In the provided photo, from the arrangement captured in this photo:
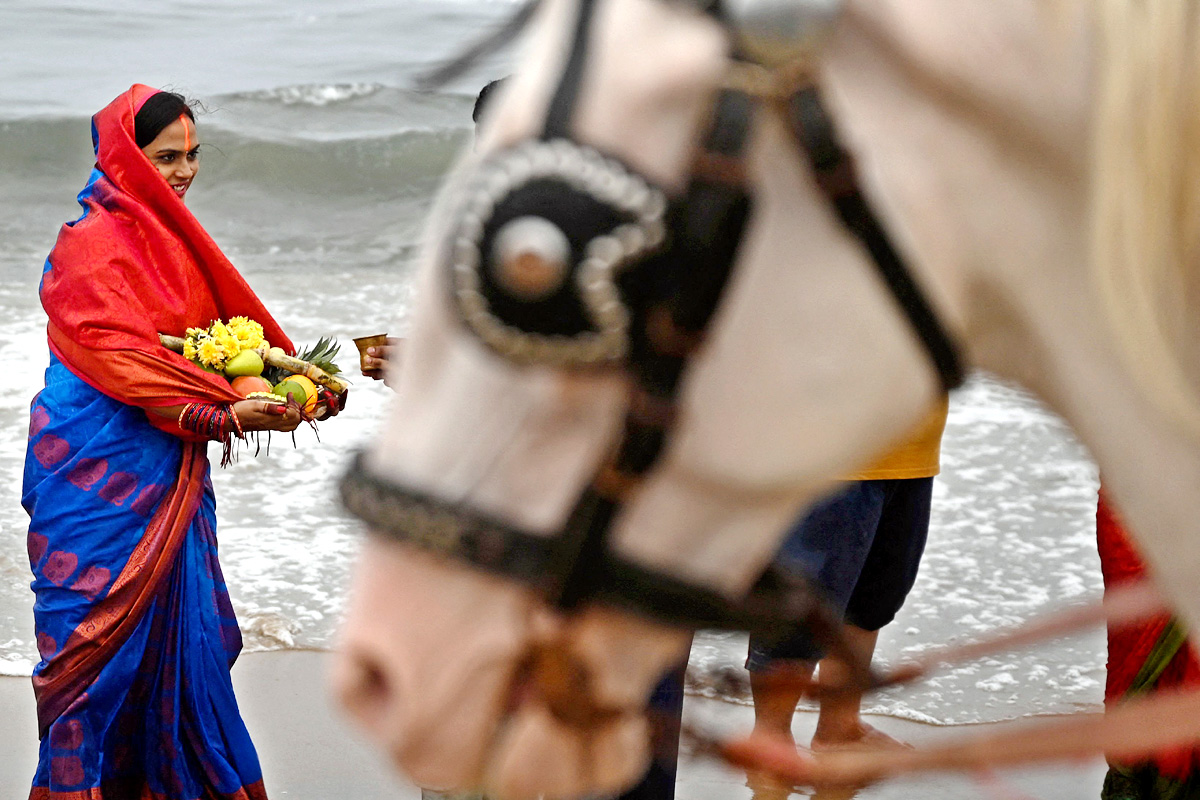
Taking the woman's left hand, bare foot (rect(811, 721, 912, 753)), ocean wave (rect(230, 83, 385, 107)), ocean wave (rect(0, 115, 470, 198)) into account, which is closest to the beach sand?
bare foot (rect(811, 721, 912, 753))

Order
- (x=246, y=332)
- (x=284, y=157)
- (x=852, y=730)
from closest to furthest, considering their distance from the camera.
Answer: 1. (x=246, y=332)
2. (x=852, y=730)
3. (x=284, y=157)

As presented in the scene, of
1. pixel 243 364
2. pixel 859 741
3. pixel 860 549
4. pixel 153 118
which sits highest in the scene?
pixel 153 118

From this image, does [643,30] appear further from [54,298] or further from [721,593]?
[54,298]

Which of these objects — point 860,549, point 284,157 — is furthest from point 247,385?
point 284,157

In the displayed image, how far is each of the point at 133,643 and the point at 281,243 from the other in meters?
8.43

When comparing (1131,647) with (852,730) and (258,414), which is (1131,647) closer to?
(852,730)

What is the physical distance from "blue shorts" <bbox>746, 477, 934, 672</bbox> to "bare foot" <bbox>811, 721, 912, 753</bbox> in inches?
11.6

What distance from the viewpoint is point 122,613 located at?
3.11m

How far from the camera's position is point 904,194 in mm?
862

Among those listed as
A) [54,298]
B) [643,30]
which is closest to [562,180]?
[643,30]

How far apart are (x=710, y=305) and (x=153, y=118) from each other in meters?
2.64

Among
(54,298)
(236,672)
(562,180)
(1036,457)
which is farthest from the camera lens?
(1036,457)

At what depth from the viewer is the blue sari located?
10.2ft

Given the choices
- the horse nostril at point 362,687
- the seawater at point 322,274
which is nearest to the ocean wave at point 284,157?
the seawater at point 322,274
